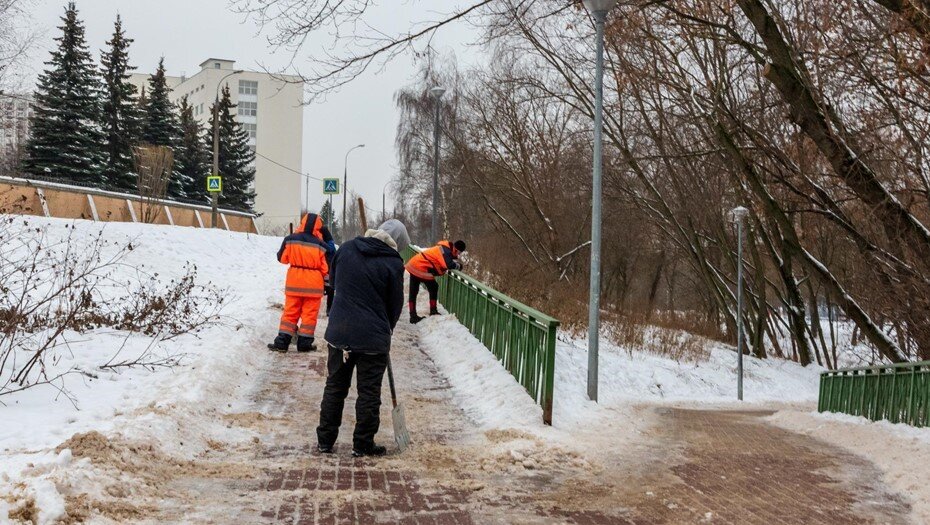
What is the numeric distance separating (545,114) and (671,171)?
7.71 m

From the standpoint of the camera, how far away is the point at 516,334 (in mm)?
9578

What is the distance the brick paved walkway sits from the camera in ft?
17.0

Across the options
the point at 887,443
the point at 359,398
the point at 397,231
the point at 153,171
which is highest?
the point at 153,171

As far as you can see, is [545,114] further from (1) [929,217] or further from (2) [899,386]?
(2) [899,386]

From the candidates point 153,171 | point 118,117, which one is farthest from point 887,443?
point 118,117

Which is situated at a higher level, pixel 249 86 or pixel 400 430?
pixel 249 86

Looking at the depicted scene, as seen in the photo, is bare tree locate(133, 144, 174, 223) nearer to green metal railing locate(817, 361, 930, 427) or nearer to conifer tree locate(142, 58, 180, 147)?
conifer tree locate(142, 58, 180, 147)

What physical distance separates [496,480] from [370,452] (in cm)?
112

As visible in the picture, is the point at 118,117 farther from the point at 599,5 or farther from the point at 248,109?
the point at 599,5

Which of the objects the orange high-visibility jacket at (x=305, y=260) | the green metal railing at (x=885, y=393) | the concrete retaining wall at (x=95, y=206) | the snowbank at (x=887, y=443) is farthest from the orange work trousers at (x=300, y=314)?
the concrete retaining wall at (x=95, y=206)

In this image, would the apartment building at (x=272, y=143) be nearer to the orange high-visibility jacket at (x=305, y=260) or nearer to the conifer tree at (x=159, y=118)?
the conifer tree at (x=159, y=118)

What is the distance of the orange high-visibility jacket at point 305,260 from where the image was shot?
11.1 meters

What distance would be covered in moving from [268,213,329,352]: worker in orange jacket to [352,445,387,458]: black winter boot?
15.5 feet

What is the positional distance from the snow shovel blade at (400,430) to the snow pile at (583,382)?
3.84 ft
